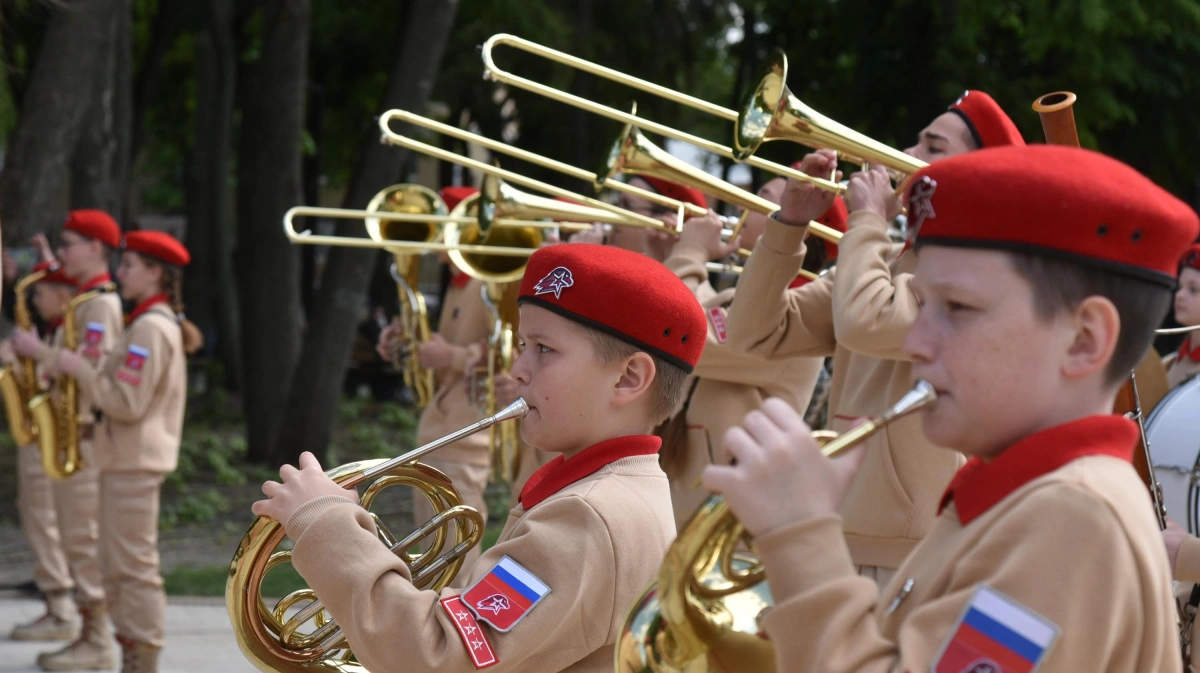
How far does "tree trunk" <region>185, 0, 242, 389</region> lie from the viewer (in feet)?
50.9

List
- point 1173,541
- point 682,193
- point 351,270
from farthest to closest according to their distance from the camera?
1. point 351,270
2. point 682,193
3. point 1173,541

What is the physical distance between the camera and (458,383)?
6902 mm

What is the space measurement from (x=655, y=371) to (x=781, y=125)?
1.01 m

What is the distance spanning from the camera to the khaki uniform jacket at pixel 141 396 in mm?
6121

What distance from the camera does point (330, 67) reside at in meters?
18.3

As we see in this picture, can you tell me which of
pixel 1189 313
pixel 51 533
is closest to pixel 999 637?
pixel 1189 313

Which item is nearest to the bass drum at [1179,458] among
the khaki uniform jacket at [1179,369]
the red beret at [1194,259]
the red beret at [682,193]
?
the khaki uniform jacket at [1179,369]

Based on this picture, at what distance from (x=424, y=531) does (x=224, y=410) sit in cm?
1316

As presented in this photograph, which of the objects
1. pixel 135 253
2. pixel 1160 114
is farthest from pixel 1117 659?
pixel 1160 114

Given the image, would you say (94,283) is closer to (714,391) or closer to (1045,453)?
(714,391)

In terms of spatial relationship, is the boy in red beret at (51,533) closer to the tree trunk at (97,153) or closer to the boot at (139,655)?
the boot at (139,655)

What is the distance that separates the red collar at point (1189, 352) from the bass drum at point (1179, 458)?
2.37 feet

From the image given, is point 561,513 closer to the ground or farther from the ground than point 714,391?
farther from the ground

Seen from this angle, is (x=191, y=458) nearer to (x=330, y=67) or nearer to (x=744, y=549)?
(x=330, y=67)
